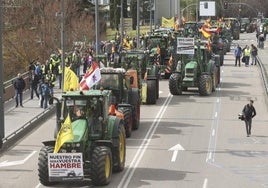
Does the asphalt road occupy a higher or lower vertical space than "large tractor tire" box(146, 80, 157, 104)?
lower

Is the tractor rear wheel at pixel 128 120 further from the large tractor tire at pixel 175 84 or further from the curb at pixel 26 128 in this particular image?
the large tractor tire at pixel 175 84

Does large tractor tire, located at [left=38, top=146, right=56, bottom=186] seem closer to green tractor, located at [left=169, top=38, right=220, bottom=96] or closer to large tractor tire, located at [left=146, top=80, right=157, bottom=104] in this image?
large tractor tire, located at [left=146, top=80, right=157, bottom=104]

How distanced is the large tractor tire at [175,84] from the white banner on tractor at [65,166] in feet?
66.2

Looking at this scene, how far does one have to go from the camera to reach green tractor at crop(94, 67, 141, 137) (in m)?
26.8

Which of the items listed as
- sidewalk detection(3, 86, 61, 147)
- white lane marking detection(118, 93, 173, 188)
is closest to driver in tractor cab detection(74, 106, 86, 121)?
white lane marking detection(118, 93, 173, 188)

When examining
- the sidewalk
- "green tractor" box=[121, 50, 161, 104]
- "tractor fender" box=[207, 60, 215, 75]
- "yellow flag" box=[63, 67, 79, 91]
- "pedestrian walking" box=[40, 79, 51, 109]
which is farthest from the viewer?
"tractor fender" box=[207, 60, 215, 75]

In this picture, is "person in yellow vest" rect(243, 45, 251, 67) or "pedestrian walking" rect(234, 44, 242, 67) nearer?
"person in yellow vest" rect(243, 45, 251, 67)

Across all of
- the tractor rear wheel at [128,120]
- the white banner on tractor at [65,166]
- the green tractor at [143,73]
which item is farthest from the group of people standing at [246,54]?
the white banner on tractor at [65,166]

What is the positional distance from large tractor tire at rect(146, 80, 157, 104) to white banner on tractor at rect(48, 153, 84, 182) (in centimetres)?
1742

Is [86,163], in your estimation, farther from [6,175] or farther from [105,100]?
[6,175]

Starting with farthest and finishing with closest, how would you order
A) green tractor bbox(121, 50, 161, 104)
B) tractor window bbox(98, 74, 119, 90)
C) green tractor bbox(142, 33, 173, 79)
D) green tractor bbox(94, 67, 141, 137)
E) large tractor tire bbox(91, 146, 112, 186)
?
green tractor bbox(142, 33, 173, 79) < green tractor bbox(121, 50, 161, 104) < tractor window bbox(98, 74, 119, 90) < green tractor bbox(94, 67, 141, 137) < large tractor tire bbox(91, 146, 112, 186)

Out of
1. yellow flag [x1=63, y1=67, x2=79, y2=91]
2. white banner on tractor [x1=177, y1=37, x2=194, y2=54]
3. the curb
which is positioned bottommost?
the curb

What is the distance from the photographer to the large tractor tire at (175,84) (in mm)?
38438

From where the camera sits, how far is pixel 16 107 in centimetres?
3353
